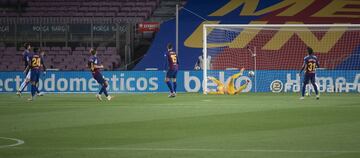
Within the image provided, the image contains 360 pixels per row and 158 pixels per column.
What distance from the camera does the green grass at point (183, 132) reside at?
1148 centimetres

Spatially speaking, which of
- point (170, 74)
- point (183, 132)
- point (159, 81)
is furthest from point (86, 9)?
point (183, 132)

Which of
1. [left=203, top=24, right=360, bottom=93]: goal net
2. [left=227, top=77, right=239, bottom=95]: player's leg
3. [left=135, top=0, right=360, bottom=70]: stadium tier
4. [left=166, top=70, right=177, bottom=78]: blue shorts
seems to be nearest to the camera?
[left=166, top=70, right=177, bottom=78]: blue shorts

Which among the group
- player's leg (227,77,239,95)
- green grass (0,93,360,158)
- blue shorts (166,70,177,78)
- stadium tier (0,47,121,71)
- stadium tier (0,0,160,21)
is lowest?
green grass (0,93,360,158)

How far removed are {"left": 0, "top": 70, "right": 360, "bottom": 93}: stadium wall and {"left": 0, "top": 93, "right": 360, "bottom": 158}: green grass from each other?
44.3ft

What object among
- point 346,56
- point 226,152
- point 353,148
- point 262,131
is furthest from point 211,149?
point 346,56

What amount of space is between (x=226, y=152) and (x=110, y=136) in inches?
122

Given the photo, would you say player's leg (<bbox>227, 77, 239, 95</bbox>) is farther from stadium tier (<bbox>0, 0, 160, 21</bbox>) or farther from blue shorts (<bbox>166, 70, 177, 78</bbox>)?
stadium tier (<bbox>0, 0, 160, 21</bbox>)

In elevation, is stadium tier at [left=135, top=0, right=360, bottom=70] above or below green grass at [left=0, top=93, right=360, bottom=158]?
above

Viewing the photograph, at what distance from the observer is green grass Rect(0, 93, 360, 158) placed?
11.5 metres

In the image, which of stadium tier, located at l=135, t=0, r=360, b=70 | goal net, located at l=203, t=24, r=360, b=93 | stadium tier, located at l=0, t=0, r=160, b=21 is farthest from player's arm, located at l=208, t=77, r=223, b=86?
stadium tier, located at l=0, t=0, r=160, b=21

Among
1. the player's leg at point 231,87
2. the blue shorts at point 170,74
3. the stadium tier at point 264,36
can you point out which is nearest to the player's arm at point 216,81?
the player's leg at point 231,87

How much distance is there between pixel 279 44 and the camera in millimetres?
42312

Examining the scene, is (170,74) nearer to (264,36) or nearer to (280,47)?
(280,47)

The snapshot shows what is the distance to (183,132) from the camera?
573 inches
